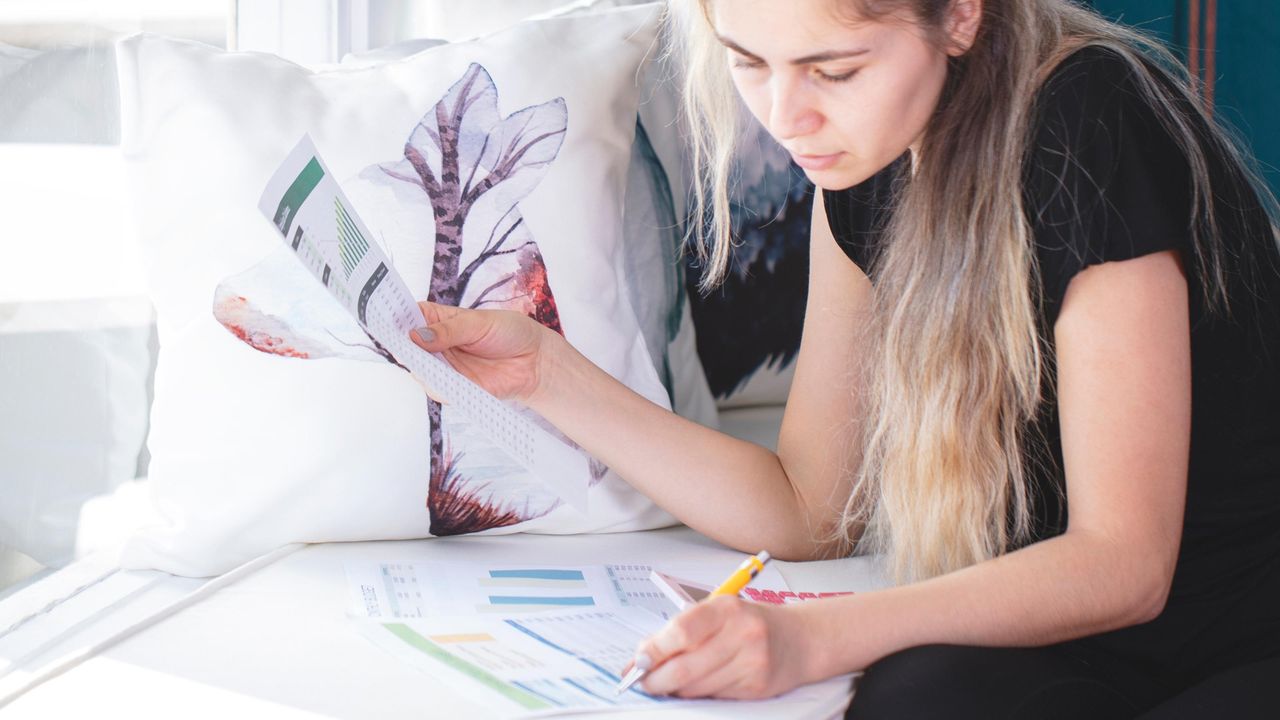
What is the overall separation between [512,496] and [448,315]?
0.19m

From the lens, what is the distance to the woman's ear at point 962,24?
0.90m

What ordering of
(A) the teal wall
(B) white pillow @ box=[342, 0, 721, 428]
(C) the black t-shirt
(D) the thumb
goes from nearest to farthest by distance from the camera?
(C) the black t-shirt, (D) the thumb, (B) white pillow @ box=[342, 0, 721, 428], (A) the teal wall

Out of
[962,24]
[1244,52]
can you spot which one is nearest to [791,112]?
[962,24]

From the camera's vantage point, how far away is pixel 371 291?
2.90ft

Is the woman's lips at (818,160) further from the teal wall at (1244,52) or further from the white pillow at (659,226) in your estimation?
the teal wall at (1244,52)

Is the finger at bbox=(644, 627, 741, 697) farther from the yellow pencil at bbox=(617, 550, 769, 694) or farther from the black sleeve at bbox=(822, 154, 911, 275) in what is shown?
the black sleeve at bbox=(822, 154, 911, 275)

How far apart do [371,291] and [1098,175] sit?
54cm

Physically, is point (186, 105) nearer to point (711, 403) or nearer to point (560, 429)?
point (560, 429)

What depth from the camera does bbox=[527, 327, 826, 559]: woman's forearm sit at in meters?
1.10

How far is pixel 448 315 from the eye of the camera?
1.04m

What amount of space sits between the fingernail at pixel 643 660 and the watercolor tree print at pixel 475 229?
0.37m

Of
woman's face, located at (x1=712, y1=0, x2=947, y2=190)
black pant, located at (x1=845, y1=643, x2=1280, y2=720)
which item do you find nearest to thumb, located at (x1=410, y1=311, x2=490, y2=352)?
woman's face, located at (x1=712, y1=0, x2=947, y2=190)

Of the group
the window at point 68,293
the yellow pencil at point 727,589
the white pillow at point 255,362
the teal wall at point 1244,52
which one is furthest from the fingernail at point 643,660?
the teal wall at point 1244,52

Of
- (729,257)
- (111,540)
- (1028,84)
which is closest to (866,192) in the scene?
(1028,84)
